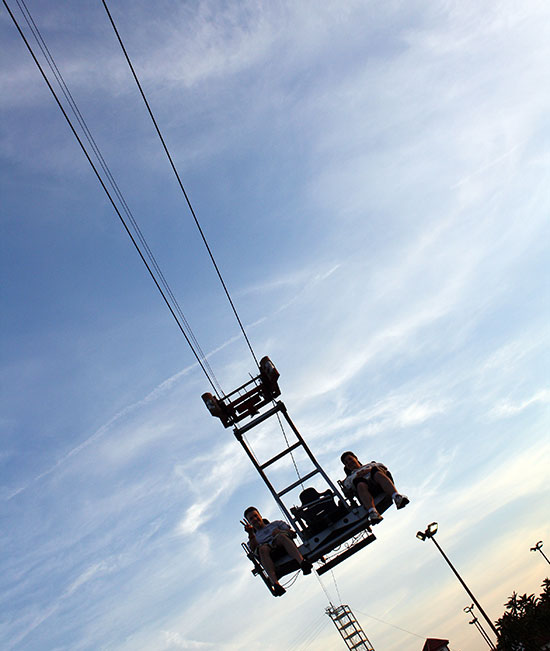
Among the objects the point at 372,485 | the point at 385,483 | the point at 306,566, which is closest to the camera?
the point at 306,566

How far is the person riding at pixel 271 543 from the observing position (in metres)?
8.61

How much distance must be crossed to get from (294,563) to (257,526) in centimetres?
125

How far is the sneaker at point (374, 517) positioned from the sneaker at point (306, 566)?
139 centimetres

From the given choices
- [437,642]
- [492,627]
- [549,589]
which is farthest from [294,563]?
[437,642]

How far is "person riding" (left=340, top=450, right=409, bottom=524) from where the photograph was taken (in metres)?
8.66

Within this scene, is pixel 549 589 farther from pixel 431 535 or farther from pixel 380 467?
pixel 380 467

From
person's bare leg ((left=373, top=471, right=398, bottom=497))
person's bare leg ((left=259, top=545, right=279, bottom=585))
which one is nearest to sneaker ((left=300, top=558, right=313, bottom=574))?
person's bare leg ((left=259, top=545, right=279, bottom=585))

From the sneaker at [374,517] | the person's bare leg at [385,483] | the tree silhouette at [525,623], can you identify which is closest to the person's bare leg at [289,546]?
the sneaker at [374,517]

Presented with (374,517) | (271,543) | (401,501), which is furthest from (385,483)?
(271,543)

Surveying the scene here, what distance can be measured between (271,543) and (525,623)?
18374 millimetres

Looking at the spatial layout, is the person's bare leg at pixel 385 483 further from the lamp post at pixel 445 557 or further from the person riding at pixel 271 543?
the lamp post at pixel 445 557

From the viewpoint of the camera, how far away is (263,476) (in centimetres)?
1084

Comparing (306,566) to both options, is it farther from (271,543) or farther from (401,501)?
(401,501)

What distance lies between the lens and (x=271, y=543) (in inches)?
352
